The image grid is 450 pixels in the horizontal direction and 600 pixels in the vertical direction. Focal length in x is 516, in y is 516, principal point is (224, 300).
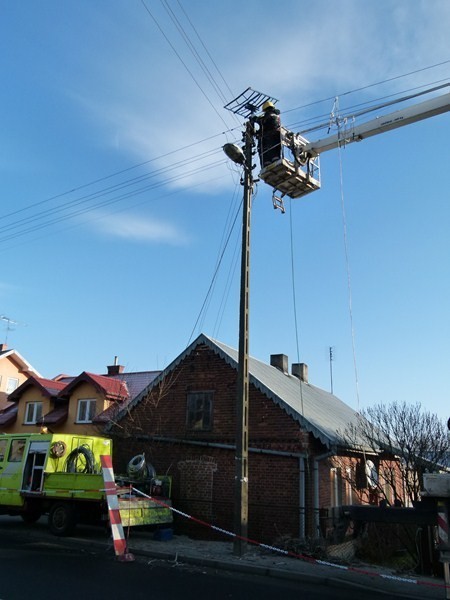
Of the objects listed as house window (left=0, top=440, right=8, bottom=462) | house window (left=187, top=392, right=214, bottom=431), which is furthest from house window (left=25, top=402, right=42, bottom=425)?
house window (left=187, top=392, right=214, bottom=431)

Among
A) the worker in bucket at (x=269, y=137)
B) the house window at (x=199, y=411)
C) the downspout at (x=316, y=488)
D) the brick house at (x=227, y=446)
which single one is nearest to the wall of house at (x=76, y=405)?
the brick house at (x=227, y=446)

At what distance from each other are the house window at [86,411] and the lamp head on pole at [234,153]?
53.7 feet

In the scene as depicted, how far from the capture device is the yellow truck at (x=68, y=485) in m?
12.5

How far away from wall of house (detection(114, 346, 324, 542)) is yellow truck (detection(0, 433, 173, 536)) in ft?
3.96

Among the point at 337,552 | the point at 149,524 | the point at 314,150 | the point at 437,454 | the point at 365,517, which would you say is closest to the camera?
the point at 365,517

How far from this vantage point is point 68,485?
13.0m

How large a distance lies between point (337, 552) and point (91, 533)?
667 cm

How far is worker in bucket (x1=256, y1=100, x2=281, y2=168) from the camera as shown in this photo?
13438 millimetres

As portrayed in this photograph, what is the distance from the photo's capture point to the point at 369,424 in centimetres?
1563

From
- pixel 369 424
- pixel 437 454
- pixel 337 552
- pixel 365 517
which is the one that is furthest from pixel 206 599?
pixel 369 424

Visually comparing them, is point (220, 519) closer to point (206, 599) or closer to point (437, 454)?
point (437, 454)

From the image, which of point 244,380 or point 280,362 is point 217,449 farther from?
point 280,362

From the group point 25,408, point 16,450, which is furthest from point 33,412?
point 16,450

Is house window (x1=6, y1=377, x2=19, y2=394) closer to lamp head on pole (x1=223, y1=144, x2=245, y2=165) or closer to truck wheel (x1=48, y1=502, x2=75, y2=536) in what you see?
truck wheel (x1=48, y1=502, x2=75, y2=536)
